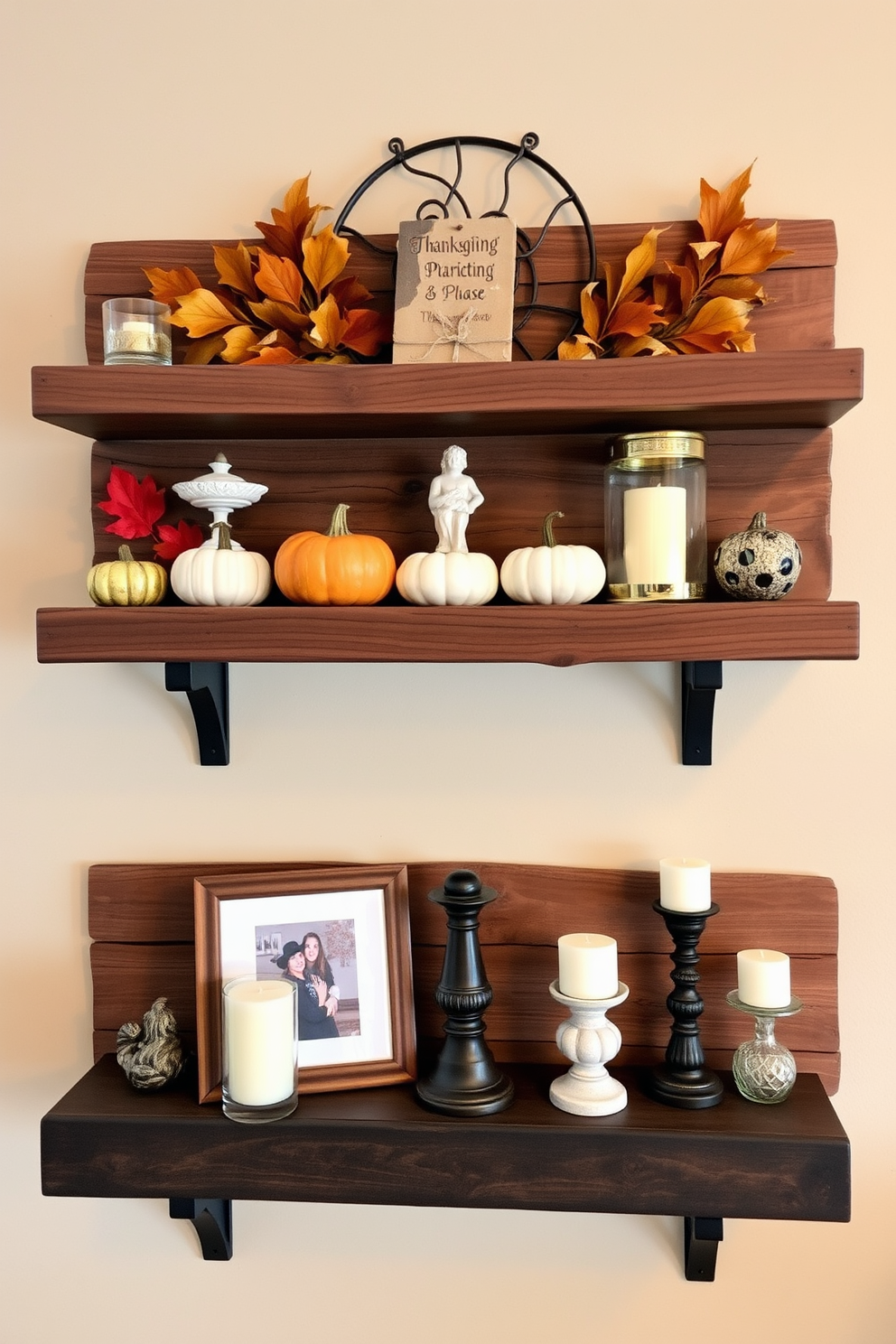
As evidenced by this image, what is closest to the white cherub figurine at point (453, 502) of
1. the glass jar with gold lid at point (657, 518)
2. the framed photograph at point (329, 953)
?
the glass jar with gold lid at point (657, 518)

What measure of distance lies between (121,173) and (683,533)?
0.74 m

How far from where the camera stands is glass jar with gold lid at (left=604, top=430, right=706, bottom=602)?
100 cm

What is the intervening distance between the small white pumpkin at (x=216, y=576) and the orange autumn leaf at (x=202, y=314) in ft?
0.75

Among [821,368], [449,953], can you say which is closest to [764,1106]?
[449,953]

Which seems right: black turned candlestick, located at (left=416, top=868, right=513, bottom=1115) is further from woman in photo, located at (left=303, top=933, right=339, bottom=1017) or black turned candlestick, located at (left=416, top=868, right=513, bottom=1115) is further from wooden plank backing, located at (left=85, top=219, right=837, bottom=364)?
wooden plank backing, located at (left=85, top=219, right=837, bottom=364)

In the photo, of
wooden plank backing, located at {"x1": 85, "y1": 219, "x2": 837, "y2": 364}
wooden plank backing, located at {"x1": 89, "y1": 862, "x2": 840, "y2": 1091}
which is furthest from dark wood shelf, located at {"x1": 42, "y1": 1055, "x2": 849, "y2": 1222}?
wooden plank backing, located at {"x1": 85, "y1": 219, "x2": 837, "y2": 364}

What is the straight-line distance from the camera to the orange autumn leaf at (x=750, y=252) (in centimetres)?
104

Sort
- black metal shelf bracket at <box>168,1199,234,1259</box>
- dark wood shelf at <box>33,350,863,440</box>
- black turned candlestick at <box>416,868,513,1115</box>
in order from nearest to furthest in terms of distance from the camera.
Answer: dark wood shelf at <box>33,350,863,440</box> < black turned candlestick at <box>416,868,513,1115</box> < black metal shelf bracket at <box>168,1199,234,1259</box>

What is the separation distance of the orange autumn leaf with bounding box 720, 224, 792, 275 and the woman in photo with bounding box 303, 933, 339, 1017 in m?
0.81

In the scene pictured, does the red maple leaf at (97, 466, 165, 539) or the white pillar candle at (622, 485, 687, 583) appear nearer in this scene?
the white pillar candle at (622, 485, 687, 583)

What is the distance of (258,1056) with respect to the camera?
39.7 inches

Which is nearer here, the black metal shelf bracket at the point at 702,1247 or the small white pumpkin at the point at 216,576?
the small white pumpkin at the point at 216,576

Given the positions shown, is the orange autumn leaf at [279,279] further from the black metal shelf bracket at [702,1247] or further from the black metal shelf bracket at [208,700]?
the black metal shelf bracket at [702,1247]

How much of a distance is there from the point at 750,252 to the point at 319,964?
33.7 inches
